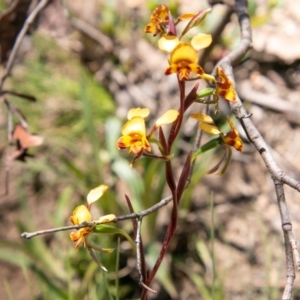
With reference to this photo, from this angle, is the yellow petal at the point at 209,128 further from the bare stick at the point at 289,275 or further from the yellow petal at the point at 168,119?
the bare stick at the point at 289,275

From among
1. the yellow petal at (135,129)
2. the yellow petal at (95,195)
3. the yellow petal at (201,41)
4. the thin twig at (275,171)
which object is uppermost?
the yellow petal at (201,41)

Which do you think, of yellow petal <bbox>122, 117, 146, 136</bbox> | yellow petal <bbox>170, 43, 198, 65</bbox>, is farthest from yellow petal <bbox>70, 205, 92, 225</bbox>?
yellow petal <bbox>170, 43, 198, 65</bbox>

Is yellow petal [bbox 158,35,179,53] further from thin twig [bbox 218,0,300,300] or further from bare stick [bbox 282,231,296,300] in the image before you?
bare stick [bbox 282,231,296,300]

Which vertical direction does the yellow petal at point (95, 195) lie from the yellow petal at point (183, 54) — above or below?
below

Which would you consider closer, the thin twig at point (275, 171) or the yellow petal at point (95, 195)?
the thin twig at point (275, 171)

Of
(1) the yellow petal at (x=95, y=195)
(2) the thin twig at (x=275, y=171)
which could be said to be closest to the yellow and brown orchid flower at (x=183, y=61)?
(2) the thin twig at (x=275, y=171)

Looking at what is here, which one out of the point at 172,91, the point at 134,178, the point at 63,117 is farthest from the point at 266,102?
the point at 63,117

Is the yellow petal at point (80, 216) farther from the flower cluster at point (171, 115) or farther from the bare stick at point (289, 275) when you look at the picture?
the bare stick at point (289, 275)

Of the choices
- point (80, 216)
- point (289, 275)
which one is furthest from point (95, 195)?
point (289, 275)

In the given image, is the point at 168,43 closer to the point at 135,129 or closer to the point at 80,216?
the point at 135,129
